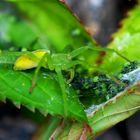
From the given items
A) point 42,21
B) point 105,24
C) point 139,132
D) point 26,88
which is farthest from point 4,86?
point 105,24

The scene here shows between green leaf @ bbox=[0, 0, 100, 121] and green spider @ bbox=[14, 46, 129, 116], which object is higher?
green leaf @ bbox=[0, 0, 100, 121]

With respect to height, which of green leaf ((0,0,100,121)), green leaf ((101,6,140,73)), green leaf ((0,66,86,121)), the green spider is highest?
green leaf ((0,0,100,121))

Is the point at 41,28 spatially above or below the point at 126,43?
above

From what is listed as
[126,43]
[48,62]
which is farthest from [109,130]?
[48,62]

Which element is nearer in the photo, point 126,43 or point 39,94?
point 39,94

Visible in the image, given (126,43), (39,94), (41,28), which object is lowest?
(39,94)

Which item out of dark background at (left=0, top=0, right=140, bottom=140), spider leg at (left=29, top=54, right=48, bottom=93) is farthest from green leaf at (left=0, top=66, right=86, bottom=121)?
dark background at (left=0, top=0, right=140, bottom=140)

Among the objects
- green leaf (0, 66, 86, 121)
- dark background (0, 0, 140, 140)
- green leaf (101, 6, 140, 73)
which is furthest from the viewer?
dark background (0, 0, 140, 140)

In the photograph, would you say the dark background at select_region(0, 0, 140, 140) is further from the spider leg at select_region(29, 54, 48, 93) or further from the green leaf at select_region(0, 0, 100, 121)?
the spider leg at select_region(29, 54, 48, 93)

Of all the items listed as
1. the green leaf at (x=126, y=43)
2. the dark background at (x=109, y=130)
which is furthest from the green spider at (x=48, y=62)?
the dark background at (x=109, y=130)

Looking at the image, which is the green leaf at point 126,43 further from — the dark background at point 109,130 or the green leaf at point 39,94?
the green leaf at point 39,94

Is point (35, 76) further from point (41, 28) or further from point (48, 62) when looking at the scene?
point (41, 28)

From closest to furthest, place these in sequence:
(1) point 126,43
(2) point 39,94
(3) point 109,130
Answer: (2) point 39,94, (1) point 126,43, (3) point 109,130
